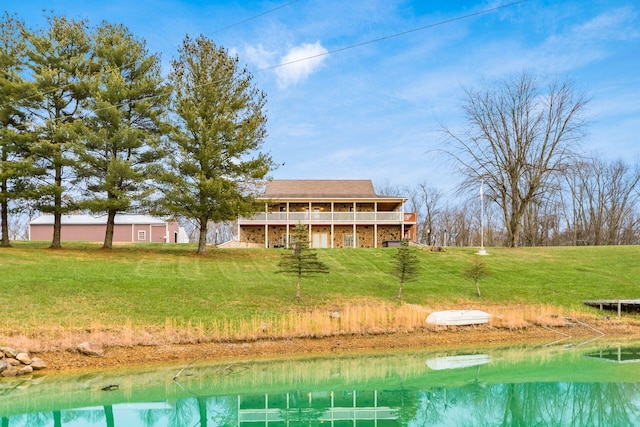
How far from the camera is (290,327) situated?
1511 centimetres

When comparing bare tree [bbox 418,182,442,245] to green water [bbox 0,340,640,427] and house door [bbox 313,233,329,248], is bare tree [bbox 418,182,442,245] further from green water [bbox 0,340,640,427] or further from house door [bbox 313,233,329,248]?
green water [bbox 0,340,640,427]

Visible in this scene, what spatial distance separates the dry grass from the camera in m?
13.0

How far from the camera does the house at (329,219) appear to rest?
3662 centimetres

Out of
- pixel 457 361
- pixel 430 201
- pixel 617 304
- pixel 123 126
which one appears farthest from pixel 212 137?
pixel 430 201

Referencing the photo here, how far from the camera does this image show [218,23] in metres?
17.4

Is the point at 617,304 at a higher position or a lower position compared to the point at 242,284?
lower

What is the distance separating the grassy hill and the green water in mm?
3422

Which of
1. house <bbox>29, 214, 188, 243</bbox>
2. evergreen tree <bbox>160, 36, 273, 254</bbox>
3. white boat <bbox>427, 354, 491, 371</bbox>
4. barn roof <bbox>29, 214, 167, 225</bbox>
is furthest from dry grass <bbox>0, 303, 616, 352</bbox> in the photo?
barn roof <bbox>29, 214, 167, 225</bbox>

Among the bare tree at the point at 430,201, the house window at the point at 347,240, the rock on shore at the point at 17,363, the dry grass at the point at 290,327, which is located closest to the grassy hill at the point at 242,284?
the dry grass at the point at 290,327

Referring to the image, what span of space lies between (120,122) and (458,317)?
1976 cm

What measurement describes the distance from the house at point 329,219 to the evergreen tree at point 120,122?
11130 mm

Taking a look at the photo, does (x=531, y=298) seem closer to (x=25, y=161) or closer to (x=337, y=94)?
(x=337, y=94)

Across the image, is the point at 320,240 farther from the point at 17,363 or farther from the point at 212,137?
the point at 17,363

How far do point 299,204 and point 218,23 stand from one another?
73.3 feet
